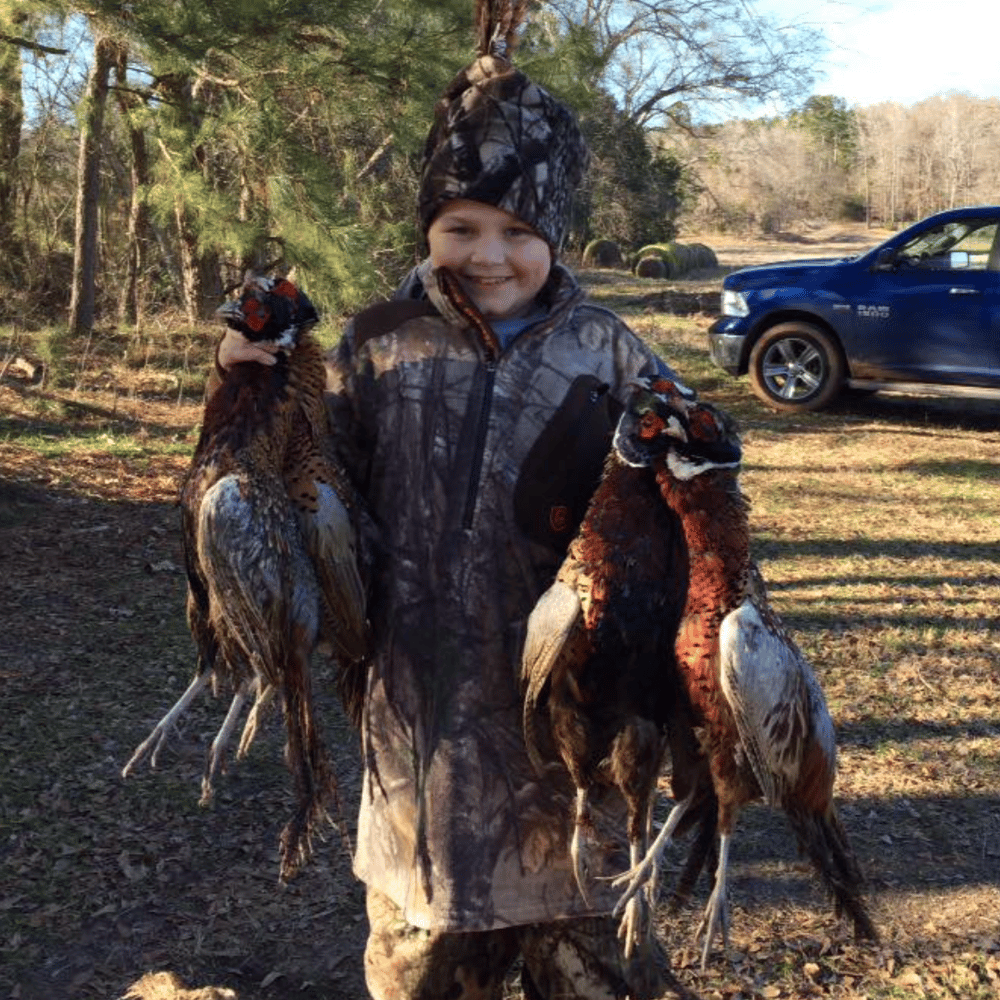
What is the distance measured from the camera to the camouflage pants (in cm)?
217

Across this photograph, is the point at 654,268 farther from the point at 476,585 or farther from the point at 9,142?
the point at 476,585

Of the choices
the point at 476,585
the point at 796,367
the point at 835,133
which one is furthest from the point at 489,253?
the point at 835,133

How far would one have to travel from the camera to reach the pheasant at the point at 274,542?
1.93 metres

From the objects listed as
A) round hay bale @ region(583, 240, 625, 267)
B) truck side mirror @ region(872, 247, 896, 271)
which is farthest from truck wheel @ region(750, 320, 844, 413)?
round hay bale @ region(583, 240, 625, 267)

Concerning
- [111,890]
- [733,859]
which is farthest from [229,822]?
[733,859]

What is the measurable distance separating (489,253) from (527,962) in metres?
1.35

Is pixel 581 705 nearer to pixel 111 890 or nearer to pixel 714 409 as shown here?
pixel 714 409

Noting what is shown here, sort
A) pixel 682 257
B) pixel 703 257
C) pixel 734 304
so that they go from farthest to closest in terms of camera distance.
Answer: pixel 703 257 → pixel 682 257 → pixel 734 304

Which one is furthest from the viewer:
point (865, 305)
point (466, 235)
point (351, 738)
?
point (865, 305)

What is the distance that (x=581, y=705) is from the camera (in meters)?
1.96

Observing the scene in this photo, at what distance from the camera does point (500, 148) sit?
213 centimetres

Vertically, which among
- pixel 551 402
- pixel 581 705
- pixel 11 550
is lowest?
pixel 11 550

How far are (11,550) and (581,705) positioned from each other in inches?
220

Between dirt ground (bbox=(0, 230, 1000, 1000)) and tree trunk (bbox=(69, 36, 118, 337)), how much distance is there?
5416mm
